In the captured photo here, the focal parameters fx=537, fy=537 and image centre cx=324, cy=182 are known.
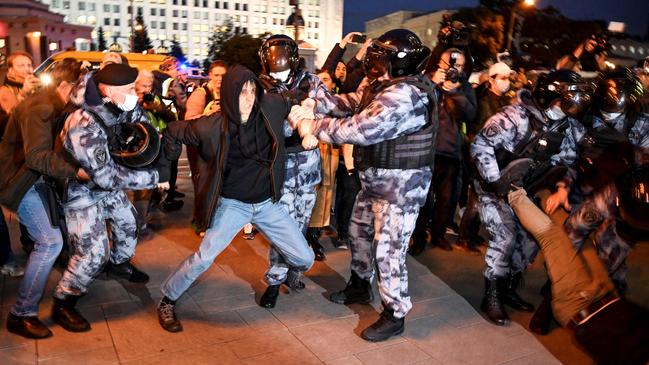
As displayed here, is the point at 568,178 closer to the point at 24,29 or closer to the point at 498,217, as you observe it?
the point at 498,217

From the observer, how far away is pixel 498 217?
4.30 m

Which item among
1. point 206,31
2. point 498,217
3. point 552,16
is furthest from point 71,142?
point 206,31

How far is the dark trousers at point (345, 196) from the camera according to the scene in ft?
19.8

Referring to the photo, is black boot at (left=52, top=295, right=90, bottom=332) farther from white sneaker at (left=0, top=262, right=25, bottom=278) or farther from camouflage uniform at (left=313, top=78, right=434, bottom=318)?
camouflage uniform at (left=313, top=78, right=434, bottom=318)

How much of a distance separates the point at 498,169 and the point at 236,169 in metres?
1.96

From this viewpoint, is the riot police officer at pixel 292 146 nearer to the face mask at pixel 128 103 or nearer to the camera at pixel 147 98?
the face mask at pixel 128 103

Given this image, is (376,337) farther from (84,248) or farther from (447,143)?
(447,143)

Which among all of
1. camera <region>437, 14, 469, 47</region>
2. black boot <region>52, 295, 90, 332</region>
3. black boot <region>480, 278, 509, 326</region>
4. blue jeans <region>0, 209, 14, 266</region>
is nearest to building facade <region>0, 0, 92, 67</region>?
blue jeans <region>0, 209, 14, 266</region>

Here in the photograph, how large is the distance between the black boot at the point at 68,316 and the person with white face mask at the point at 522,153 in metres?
3.13

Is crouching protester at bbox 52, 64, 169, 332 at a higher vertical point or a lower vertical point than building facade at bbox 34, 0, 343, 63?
higher

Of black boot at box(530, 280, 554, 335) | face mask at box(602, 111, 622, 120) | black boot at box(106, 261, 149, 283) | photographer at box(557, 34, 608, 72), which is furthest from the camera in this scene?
photographer at box(557, 34, 608, 72)

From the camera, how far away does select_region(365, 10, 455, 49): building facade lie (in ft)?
231

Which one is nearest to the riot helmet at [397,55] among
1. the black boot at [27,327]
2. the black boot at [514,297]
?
the black boot at [514,297]

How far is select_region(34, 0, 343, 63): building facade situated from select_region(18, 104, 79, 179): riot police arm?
369ft
